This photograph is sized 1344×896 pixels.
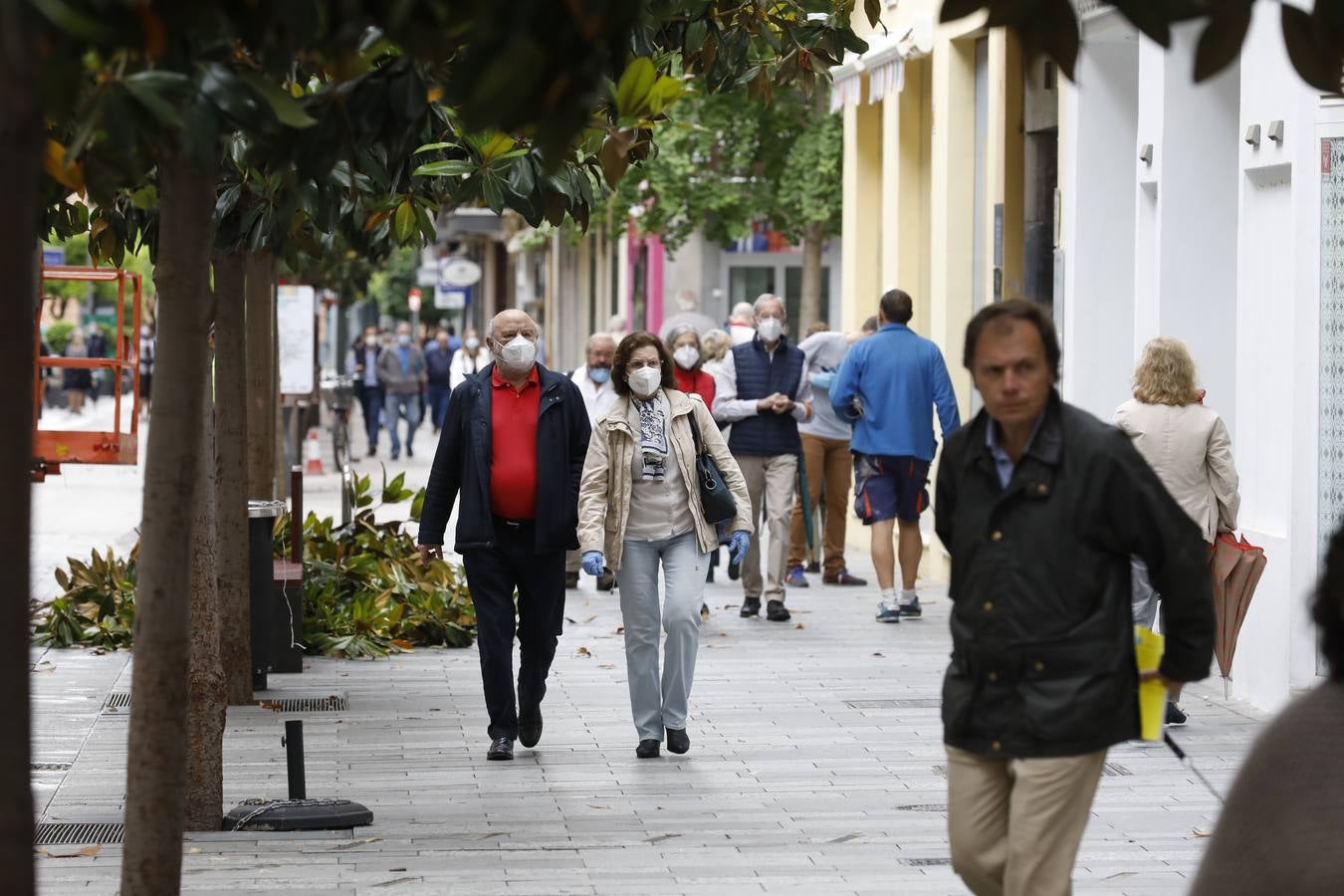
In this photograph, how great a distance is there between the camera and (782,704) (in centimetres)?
1098

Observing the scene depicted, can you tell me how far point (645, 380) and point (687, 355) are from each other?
4937 millimetres

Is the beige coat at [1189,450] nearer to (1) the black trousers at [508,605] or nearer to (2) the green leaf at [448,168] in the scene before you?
(1) the black trousers at [508,605]

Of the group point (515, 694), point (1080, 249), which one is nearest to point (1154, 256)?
point (1080, 249)

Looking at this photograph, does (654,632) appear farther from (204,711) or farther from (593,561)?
(204,711)

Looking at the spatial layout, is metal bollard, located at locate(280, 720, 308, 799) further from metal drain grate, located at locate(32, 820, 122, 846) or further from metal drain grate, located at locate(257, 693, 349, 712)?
metal drain grate, located at locate(257, 693, 349, 712)

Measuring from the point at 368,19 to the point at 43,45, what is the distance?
0.57 meters

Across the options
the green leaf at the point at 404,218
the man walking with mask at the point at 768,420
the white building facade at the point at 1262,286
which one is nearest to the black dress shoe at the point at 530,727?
the green leaf at the point at 404,218

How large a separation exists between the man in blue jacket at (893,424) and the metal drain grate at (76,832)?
7276mm

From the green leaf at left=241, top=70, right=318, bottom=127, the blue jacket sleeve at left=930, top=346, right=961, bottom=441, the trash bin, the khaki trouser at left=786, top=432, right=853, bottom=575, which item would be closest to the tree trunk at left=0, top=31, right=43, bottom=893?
the green leaf at left=241, top=70, right=318, bottom=127

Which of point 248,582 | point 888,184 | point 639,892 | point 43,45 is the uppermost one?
point 888,184

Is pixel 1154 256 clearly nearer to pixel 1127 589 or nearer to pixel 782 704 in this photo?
pixel 782 704

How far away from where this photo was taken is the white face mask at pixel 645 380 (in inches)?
376

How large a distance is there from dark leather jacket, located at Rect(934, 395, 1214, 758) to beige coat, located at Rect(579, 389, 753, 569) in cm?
438

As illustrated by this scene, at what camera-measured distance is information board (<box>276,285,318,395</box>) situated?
2414cm
